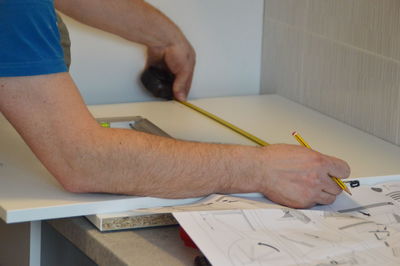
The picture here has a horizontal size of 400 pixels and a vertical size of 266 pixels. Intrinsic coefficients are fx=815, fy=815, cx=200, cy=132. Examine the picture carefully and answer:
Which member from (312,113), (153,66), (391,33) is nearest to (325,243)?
(391,33)

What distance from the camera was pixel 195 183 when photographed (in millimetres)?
1264

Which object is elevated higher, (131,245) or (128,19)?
(128,19)

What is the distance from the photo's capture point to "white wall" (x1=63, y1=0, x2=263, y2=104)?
6.32ft

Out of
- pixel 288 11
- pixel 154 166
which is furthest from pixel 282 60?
pixel 154 166

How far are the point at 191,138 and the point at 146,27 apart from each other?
0.31 meters

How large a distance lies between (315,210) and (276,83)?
0.83 meters

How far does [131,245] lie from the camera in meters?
1.19

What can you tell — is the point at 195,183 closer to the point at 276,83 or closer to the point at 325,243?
the point at 325,243

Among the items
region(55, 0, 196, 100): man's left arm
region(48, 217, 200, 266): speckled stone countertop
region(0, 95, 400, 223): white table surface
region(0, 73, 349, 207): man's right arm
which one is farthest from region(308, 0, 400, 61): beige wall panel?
region(48, 217, 200, 266): speckled stone countertop

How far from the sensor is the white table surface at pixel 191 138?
1.24 m

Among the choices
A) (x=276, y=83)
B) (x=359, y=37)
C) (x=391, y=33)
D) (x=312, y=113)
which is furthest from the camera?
(x=276, y=83)

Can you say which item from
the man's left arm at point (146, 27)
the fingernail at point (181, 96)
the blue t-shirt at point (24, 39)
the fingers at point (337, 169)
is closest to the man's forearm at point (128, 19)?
the man's left arm at point (146, 27)

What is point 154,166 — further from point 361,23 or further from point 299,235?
point 361,23

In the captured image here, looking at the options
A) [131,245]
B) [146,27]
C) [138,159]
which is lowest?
[131,245]
